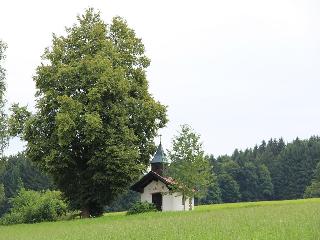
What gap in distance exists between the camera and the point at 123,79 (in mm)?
50812

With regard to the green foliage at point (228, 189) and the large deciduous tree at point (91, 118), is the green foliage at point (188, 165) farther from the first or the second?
the green foliage at point (228, 189)

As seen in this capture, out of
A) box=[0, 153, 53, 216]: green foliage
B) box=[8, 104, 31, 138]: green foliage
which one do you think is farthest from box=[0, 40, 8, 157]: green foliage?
box=[0, 153, 53, 216]: green foliage

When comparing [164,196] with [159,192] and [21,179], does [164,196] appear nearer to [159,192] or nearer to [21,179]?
[159,192]

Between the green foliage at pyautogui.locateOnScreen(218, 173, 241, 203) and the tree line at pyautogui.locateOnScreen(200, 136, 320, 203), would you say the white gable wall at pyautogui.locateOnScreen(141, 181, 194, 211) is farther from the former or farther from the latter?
the green foliage at pyautogui.locateOnScreen(218, 173, 241, 203)

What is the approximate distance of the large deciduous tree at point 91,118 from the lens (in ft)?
159

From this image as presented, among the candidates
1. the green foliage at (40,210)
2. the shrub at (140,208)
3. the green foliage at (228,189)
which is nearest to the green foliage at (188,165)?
the shrub at (140,208)

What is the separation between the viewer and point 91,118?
46969 mm

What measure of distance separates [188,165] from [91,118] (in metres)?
10.1

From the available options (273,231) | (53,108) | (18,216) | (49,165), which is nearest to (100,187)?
(49,165)

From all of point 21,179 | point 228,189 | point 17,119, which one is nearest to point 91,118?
point 17,119

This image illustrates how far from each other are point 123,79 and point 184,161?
9.40m

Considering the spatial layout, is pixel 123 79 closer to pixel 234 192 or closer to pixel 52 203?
pixel 52 203

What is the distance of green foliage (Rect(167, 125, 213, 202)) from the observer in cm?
5084

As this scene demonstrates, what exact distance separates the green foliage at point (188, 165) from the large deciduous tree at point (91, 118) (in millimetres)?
3369
